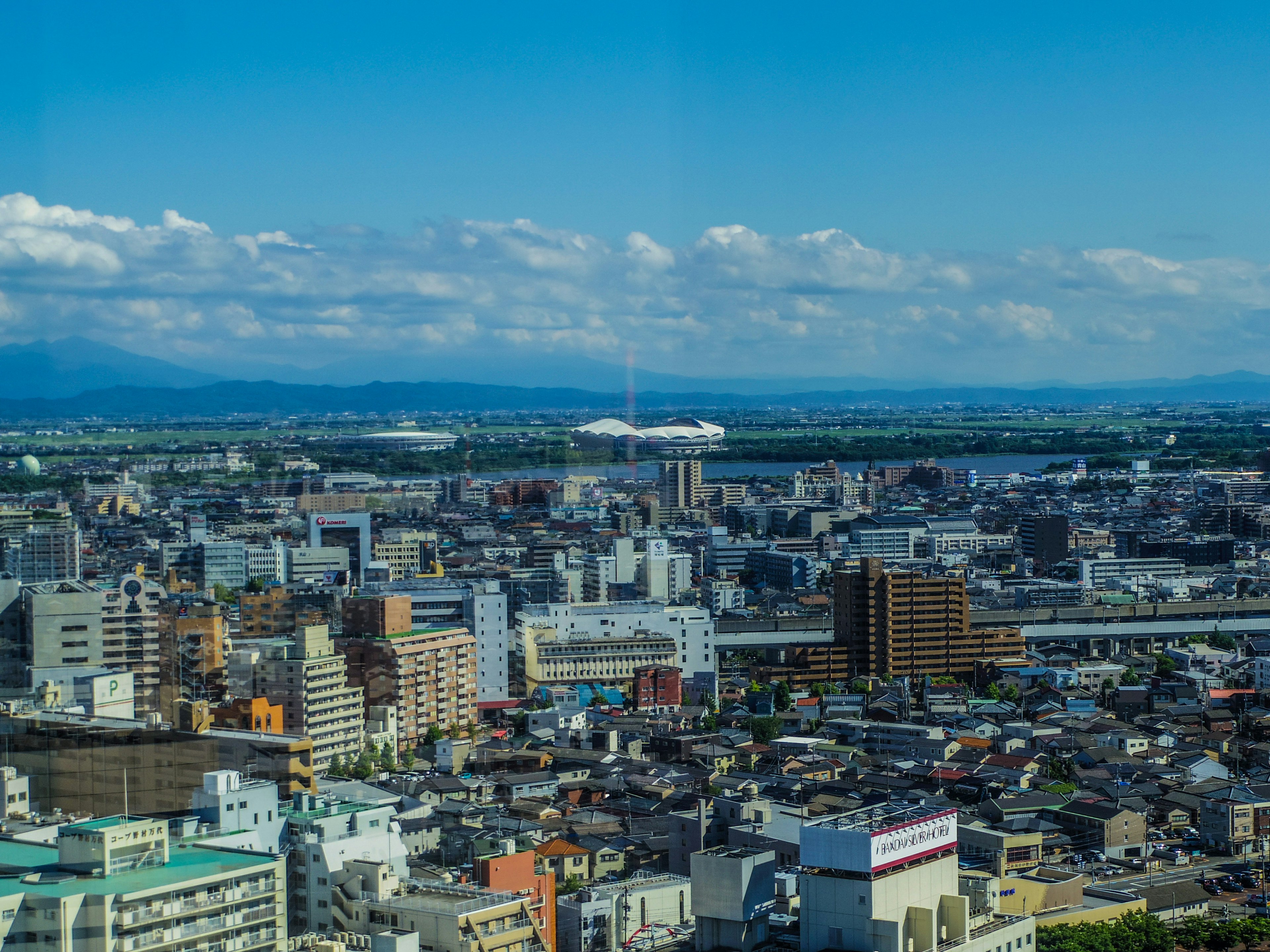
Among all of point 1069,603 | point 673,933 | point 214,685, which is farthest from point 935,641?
point 673,933

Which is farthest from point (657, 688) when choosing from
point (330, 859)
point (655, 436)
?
point (655, 436)

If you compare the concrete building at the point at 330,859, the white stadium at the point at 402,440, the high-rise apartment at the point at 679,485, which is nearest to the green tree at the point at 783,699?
the concrete building at the point at 330,859

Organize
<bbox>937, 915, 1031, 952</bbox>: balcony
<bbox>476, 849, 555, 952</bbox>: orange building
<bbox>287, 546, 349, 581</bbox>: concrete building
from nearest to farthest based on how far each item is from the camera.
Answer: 1. <bbox>937, 915, 1031, 952</bbox>: balcony
2. <bbox>476, 849, 555, 952</bbox>: orange building
3. <bbox>287, 546, 349, 581</bbox>: concrete building

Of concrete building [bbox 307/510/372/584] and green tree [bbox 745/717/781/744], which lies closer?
green tree [bbox 745/717/781/744]

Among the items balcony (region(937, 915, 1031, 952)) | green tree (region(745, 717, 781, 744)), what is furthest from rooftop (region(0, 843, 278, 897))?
green tree (region(745, 717, 781, 744))

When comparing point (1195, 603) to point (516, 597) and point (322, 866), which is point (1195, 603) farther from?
point (322, 866)

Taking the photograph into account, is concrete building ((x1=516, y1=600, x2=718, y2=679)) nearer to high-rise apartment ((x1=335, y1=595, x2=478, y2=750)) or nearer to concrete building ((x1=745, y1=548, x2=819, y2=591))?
high-rise apartment ((x1=335, y1=595, x2=478, y2=750))

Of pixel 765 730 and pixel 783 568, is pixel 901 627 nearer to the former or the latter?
pixel 765 730
